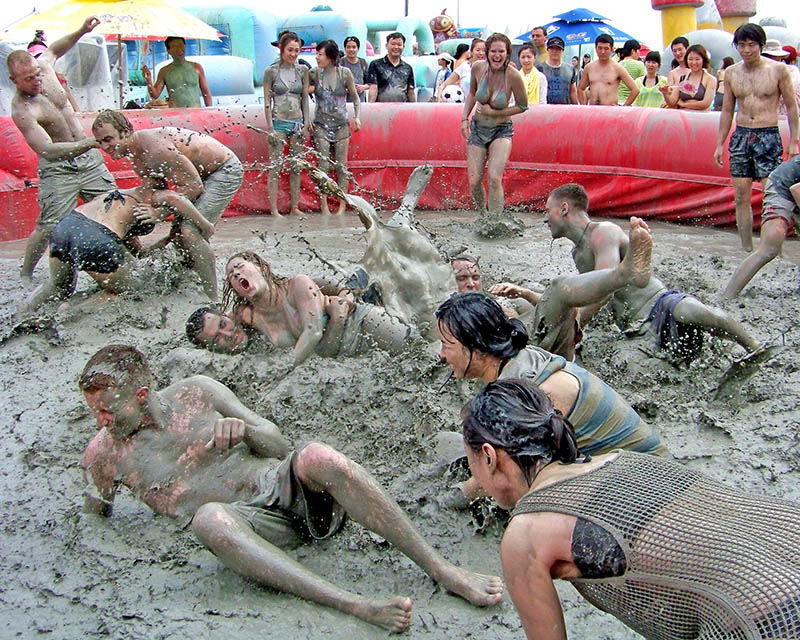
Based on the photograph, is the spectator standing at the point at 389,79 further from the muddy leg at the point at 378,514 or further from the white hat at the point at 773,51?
the muddy leg at the point at 378,514

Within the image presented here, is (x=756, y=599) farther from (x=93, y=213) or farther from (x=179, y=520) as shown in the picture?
(x=93, y=213)

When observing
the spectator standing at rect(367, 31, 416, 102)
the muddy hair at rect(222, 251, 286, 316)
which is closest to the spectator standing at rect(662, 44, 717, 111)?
the spectator standing at rect(367, 31, 416, 102)

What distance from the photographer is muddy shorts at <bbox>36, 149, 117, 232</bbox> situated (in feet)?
20.3

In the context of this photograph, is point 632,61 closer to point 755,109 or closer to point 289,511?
point 755,109

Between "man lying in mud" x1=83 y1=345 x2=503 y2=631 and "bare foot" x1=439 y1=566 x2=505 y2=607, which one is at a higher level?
"man lying in mud" x1=83 y1=345 x2=503 y2=631

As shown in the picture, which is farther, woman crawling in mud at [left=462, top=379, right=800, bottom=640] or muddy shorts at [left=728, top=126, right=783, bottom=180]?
muddy shorts at [left=728, top=126, right=783, bottom=180]

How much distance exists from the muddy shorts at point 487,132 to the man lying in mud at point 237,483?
5.29 m

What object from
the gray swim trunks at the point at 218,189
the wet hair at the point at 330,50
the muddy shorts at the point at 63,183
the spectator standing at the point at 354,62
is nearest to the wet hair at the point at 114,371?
the gray swim trunks at the point at 218,189

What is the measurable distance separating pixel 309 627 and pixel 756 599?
1.50 meters

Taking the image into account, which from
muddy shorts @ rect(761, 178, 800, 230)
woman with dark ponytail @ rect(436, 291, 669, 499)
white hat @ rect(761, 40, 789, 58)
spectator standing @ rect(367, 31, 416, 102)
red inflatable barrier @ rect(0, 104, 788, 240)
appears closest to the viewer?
woman with dark ponytail @ rect(436, 291, 669, 499)

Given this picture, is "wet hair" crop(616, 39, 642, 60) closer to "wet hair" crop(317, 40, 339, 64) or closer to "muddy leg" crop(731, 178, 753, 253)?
"wet hair" crop(317, 40, 339, 64)

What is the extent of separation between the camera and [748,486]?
136 inches

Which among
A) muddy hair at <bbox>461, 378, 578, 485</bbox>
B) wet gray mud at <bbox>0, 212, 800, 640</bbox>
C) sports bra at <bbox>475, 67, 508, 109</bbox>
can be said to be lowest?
wet gray mud at <bbox>0, 212, 800, 640</bbox>

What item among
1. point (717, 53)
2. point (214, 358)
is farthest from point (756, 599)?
point (717, 53)
